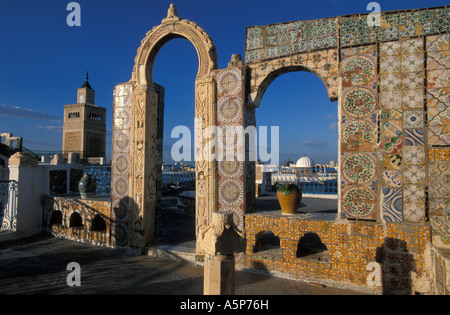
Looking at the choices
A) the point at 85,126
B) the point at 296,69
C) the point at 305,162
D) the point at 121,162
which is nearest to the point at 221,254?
the point at 296,69

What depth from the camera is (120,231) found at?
606cm

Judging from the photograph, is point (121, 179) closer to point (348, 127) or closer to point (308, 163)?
point (348, 127)

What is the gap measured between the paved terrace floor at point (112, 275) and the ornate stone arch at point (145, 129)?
2.19 feet

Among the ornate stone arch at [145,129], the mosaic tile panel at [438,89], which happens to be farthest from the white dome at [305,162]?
the mosaic tile panel at [438,89]

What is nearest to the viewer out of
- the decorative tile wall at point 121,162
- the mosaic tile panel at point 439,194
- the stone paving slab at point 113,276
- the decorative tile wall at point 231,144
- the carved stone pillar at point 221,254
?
the carved stone pillar at point 221,254

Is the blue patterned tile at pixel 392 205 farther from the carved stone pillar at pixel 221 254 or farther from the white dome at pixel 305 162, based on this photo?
the white dome at pixel 305 162

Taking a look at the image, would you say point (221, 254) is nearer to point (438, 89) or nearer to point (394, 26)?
point (438, 89)

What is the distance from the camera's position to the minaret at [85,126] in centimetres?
3362

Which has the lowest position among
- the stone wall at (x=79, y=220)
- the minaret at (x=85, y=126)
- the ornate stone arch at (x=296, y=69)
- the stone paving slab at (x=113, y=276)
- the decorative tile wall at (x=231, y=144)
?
the stone paving slab at (x=113, y=276)

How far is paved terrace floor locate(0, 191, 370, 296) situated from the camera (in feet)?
13.3

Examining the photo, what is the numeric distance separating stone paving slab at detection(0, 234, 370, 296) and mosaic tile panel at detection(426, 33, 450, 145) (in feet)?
8.66

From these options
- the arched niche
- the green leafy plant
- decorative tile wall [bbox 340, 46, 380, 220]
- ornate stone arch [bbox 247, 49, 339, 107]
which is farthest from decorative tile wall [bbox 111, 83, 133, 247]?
decorative tile wall [bbox 340, 46, 380, 220]

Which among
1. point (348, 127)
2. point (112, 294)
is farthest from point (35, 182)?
point (348, 127)
